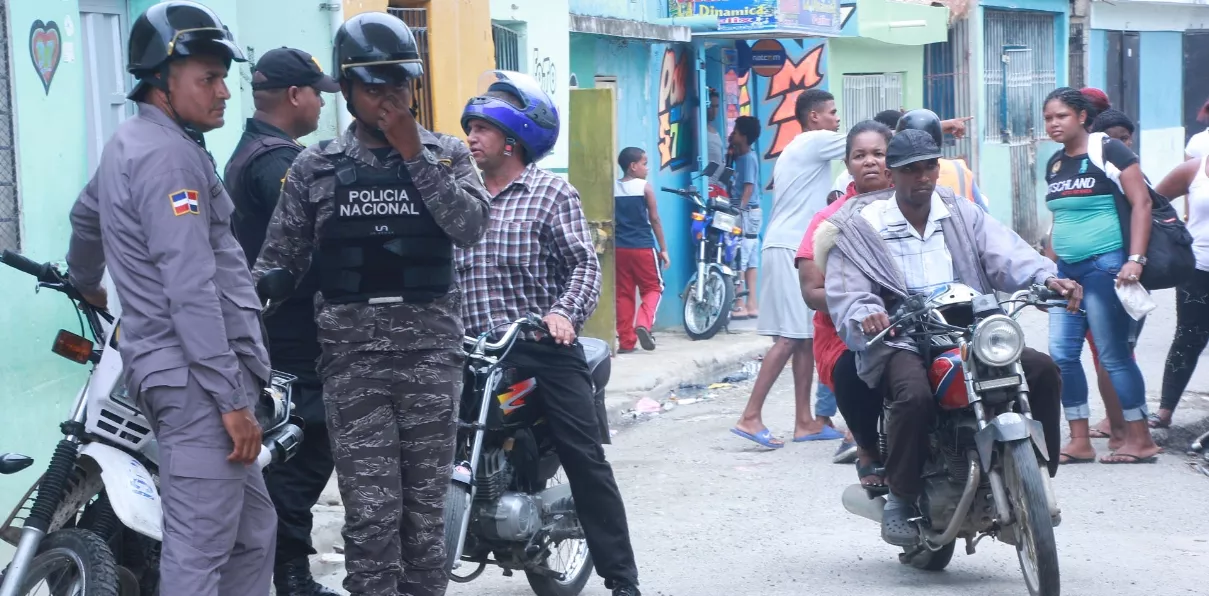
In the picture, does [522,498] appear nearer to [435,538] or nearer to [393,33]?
[435,538]

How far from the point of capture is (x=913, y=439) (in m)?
5.09

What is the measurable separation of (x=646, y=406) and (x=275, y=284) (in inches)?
242

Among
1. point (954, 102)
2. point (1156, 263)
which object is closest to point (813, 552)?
point (1156, 263)

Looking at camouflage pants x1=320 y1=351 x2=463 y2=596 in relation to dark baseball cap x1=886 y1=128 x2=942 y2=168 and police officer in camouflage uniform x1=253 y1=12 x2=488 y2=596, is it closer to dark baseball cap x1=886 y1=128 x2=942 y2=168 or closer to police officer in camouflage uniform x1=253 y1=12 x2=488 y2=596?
police officer in camouflage uniform x1=253 y1=12 x2=488 y2=596

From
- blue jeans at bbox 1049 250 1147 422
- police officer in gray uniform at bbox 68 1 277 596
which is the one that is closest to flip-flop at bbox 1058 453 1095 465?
blue jeans at bbox 1049 250 1147 422

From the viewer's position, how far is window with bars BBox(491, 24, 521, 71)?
10719mm

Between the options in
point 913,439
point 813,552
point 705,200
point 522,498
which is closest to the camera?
point 522,498

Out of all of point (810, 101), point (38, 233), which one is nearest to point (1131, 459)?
point (810, 101)

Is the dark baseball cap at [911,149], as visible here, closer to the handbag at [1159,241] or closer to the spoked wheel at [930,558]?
the spoked wheel at [930,558]

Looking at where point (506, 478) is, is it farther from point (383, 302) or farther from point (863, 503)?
point (863, 503)

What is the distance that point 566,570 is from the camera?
208 inches

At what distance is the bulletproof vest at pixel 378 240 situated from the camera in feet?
13.0

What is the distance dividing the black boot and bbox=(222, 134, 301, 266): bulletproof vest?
3.48 ft

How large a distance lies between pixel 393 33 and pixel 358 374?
98 centimetres
